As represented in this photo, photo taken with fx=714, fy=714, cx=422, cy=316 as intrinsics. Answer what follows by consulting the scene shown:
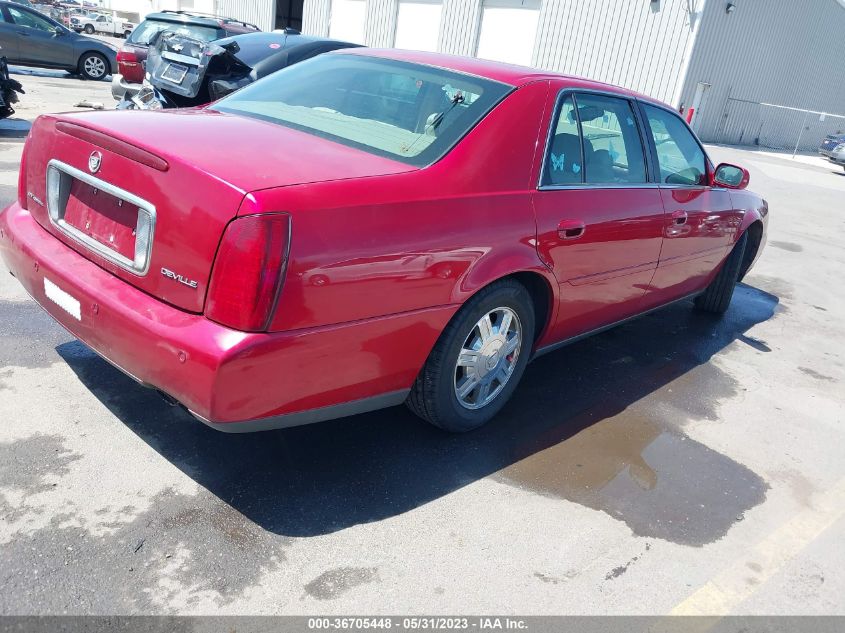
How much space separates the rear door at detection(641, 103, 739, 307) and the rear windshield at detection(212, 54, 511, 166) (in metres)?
1.51

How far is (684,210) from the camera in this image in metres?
4.51

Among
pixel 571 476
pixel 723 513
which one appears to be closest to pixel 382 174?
pixel 571 476

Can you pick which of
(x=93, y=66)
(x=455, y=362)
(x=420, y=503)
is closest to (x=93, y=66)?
(x=93, y=66)

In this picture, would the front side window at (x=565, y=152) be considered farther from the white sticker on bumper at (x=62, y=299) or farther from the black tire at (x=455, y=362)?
the white sticker on bumper at (x=62, y=299)

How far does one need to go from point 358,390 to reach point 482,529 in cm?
74

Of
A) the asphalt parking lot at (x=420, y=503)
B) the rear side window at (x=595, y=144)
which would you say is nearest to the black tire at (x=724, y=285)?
the asphalt parking lot at (x=420, y=503)

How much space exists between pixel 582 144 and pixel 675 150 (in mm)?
1245

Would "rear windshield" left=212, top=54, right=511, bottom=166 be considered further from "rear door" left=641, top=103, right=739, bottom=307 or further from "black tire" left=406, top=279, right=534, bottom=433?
"rear door" left=641, top=103, right=739, bottom=307

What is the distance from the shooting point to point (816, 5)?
24.7 m

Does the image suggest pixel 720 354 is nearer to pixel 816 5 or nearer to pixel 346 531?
pixel 346 531

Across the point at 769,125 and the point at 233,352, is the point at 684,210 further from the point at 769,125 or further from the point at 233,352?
the point at 769,125

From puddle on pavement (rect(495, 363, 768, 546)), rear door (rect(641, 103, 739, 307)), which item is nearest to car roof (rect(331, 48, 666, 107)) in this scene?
rear door (rect(641, 103, 739, 307))

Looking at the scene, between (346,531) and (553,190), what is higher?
(553,190)

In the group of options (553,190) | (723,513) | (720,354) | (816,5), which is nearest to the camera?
(723,513)
